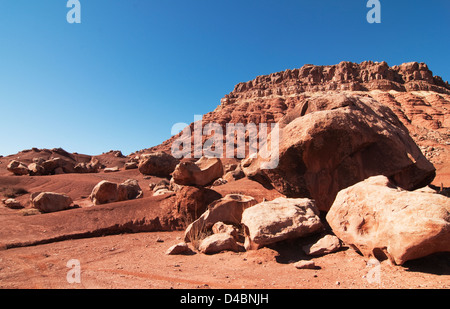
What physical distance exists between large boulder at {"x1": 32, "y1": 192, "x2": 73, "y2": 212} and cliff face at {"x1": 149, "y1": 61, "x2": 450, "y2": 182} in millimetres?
34065

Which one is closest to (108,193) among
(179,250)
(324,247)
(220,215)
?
(220,215)

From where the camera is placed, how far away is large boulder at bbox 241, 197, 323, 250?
4406mm

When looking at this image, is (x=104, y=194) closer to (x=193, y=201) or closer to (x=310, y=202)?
(x=193, y=201)

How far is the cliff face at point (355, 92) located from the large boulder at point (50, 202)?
34.1m

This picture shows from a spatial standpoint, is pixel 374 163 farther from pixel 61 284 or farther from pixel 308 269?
pixel 61 284

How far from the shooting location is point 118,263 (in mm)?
4656

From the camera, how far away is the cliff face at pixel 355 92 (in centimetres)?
3959

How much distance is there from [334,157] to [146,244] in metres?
4.97

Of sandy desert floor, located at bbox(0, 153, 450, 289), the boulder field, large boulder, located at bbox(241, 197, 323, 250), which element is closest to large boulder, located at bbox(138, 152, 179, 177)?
the boulder field

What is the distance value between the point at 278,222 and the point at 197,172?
3802mm

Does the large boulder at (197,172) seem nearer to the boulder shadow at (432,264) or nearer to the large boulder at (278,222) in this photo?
the large boulder at (278,222)

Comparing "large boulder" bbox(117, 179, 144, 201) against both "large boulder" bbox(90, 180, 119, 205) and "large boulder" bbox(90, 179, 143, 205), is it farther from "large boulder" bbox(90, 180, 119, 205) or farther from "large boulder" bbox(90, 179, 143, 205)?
"large boulder" bbox(90, 180, 119, 205)

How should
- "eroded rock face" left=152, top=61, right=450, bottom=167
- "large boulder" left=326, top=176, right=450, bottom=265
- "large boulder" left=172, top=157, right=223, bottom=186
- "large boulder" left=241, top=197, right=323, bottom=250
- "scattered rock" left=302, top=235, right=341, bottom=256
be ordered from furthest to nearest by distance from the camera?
"eroded rock face" left=152, top=61, right=450, bottom=167
"large boulder" left=172, top=157, right=223, bottom=186
"large boulder" left=241, top=197, right=323, bottom=250
"scattered rock" left=302, top=235, right=341, bottom=256
"large boulder" left=326, top=176, right=450, bottom=265
